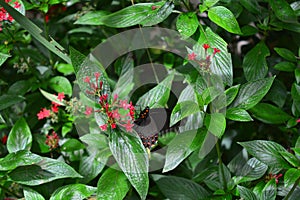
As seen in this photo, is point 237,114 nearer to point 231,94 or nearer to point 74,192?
point 231,94

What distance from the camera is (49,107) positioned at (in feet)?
4.08

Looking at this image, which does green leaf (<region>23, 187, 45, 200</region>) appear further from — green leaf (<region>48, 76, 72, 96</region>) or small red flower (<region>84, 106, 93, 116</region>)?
green leaf (<region>48, 76, 72, 96</region>)

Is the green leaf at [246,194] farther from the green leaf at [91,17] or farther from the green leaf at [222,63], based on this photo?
the green leaf at [91,17]

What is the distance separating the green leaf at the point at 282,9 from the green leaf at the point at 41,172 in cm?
57

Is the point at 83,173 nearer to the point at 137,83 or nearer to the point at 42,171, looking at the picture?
the point at 42,171

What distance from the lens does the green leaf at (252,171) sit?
Result: 0.95 m

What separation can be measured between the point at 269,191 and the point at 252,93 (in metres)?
0.20

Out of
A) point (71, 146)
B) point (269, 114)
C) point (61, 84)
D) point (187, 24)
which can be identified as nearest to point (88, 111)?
point (71, 146)

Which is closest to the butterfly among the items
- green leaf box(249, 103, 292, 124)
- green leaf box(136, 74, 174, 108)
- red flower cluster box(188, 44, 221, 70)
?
green leaf box(136, 74, 174, 108)

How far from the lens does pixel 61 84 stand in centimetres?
121

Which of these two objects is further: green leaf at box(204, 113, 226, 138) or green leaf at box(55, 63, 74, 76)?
green leaf at box(55, 63, 74, 76)

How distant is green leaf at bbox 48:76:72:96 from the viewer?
3.90 feet

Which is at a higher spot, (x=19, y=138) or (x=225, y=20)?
(x=225, y=20)

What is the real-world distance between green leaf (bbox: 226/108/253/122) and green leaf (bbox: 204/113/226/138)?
0.03m
